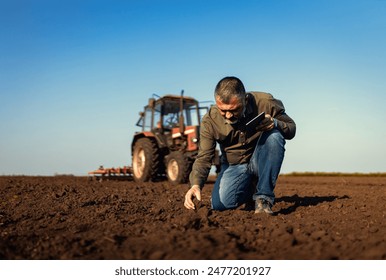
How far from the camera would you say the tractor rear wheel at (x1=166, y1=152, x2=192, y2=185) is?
7.48 m

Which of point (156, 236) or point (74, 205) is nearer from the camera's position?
point (156, 236)

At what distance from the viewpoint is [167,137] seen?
8.58 m

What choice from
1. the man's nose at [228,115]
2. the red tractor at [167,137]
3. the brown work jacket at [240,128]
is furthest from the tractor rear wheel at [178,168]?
the man's nose at [228,115]

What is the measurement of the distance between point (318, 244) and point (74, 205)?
260cm

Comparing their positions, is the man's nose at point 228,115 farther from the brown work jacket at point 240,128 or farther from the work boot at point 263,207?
the work boot at point 263,207

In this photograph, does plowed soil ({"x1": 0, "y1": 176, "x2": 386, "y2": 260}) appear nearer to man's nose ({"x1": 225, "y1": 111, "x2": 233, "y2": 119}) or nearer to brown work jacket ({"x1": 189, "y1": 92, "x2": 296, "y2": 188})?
brown work jacket ({"x1": 189, "y1": 92, "x2": 296, "y2": 188})

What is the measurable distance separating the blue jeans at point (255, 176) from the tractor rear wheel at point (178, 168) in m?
3.70

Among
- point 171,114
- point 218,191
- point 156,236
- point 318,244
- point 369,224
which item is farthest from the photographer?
point 171,114

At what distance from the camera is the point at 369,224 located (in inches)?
116

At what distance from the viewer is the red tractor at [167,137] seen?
7.95m

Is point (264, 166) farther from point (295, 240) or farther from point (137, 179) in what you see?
point (137, 179)

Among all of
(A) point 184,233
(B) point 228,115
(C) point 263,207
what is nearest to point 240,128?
(B) point 228,115

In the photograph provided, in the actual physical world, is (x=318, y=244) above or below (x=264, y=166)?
below
